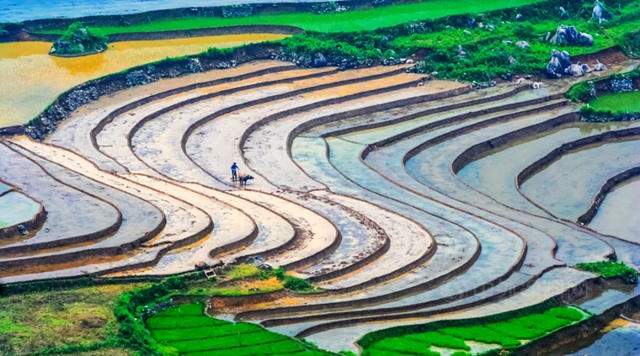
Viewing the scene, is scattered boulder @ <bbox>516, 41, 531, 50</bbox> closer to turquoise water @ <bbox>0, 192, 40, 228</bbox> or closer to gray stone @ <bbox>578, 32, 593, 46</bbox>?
gray stone @ <bbox>578, 32, 593, 46</bbox>

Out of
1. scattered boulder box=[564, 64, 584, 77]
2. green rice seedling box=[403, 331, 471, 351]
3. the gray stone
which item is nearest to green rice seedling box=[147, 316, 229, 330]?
green rice seedling box=[403, 331, 471, 351]

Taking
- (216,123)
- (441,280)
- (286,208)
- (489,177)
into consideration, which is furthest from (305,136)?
(441,280)

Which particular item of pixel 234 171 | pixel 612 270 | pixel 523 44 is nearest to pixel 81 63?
pixel 234 171

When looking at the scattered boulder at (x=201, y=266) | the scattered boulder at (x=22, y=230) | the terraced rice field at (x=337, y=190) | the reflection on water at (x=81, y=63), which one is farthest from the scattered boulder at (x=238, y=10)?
the scattered boulder at (x=201, y=266)

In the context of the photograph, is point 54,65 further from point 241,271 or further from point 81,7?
point 241,271

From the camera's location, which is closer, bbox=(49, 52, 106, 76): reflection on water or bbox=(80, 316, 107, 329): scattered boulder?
bbox=(80, 316, 107, 329): scattered boulder

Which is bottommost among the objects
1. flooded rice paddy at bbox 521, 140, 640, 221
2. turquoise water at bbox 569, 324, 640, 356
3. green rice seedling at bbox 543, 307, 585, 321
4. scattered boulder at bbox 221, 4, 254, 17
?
turquoise water at bbox 569, 324, 640, 356

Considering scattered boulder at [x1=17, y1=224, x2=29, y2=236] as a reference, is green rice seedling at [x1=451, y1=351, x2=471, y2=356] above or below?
below
